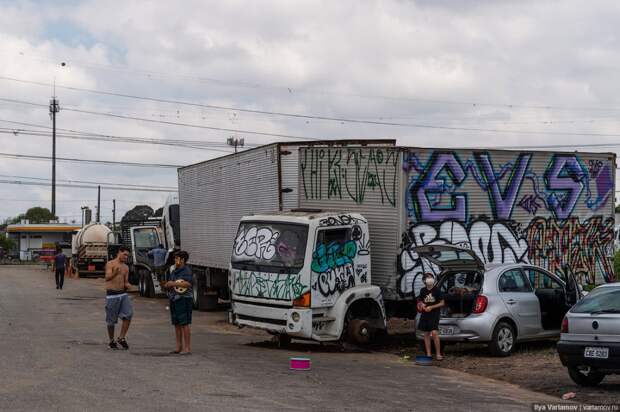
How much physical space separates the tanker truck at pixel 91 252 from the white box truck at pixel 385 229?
34.0 meters

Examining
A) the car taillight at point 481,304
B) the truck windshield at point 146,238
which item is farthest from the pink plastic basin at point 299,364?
the truck windshield at point 146,238

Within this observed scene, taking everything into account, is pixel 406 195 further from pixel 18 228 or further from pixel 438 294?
pixel 18 228

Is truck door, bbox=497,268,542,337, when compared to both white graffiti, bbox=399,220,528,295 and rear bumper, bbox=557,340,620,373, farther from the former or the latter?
rear bumper, bbox=557,340,620,373

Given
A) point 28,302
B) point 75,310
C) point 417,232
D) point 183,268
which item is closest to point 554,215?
point 417,232

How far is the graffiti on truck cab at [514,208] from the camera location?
55.3 feet

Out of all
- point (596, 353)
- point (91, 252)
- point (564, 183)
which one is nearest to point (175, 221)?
point (564, 183)

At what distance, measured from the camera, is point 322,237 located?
52.8 ft

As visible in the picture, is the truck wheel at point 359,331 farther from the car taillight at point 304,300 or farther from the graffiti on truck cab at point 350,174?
the graffiti on truck cab at point 350,174

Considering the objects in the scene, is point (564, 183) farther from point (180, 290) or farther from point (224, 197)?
point (180, 290)

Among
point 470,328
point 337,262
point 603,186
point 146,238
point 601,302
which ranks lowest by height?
point 470,328

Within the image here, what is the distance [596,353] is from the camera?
37.3 feet

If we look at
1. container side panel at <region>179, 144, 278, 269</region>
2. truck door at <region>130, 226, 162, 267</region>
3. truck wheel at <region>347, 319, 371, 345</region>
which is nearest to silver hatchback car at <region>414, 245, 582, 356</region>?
truck wheel at <region>347, 319, 371, 345</region>

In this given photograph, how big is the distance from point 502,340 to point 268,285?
13.4 feet

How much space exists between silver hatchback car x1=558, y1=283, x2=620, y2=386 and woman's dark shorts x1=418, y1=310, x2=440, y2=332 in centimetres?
317
